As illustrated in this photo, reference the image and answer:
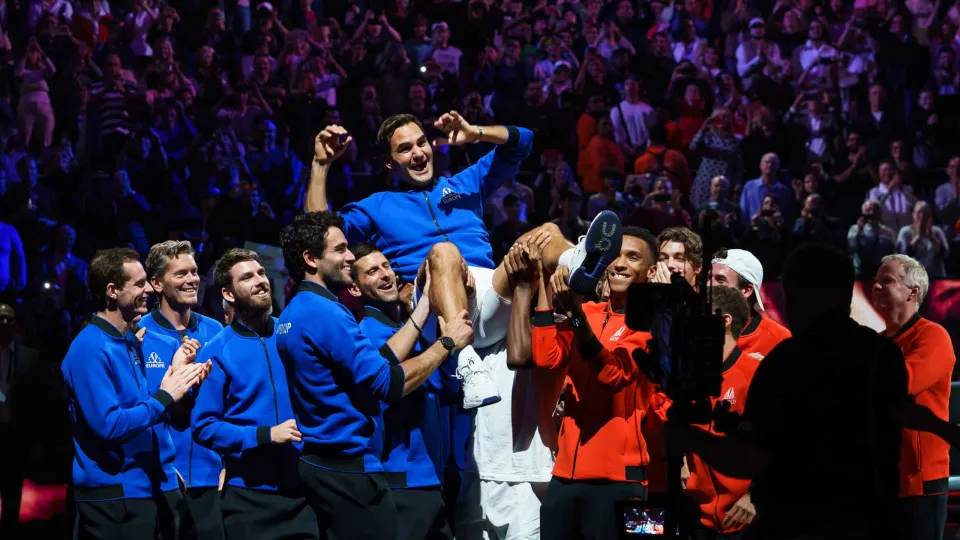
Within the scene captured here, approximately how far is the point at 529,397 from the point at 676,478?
2344 mm

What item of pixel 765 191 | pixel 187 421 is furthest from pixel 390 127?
pixel 765 191

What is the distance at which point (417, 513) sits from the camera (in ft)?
19.7

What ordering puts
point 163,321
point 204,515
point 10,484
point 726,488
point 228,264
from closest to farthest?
point 726,488 < point 204,515 < point 228,264 < point 163,321 < point 10,484

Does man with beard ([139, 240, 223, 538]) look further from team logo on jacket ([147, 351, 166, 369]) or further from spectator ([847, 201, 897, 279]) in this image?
spectator ([847, 201, 897, 279])

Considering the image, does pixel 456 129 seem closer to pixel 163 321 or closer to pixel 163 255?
pixel 163 255

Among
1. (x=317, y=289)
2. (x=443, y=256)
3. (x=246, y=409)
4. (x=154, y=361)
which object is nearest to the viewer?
(x=317, y=289)

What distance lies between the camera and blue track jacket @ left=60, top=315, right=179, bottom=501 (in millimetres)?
6172

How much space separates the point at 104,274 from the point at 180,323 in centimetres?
95

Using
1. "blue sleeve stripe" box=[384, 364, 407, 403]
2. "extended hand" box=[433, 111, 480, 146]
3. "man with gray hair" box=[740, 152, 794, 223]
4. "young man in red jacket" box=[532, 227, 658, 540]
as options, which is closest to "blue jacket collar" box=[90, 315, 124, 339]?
"blue sleeve stripe" box=[384, 364, 407, 403]

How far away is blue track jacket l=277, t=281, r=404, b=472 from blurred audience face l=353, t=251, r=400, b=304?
482 millimetres

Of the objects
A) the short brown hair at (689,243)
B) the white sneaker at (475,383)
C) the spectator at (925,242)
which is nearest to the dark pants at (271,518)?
the white sneaker at (475,383)

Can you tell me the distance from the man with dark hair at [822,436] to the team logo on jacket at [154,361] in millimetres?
4094

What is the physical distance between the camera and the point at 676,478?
408cm

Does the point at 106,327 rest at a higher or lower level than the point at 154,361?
higher
